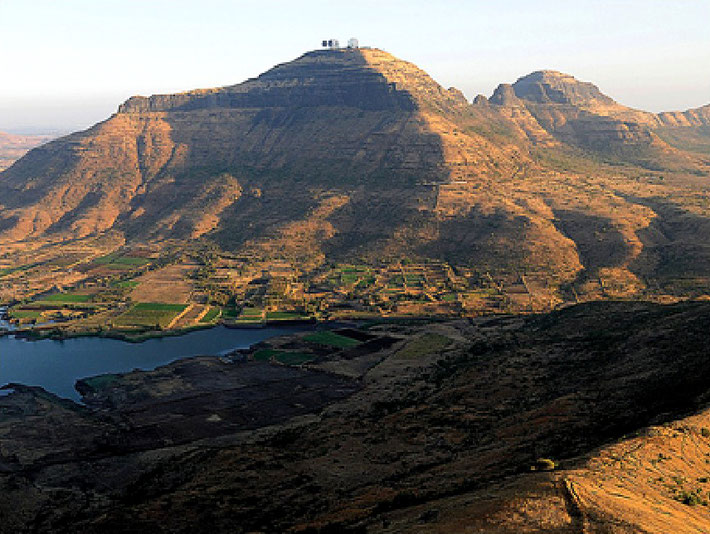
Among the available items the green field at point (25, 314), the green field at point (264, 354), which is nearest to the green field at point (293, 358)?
the green field at point (264, 354)

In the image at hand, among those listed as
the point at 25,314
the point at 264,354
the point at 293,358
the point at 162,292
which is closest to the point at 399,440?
the point at 293,358

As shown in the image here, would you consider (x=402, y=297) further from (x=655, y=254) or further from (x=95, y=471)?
(x=95, y=471)

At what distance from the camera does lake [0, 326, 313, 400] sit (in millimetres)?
127312

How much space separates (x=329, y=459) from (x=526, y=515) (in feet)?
118

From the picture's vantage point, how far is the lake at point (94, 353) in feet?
418

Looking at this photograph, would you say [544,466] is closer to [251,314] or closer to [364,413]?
[364,413]

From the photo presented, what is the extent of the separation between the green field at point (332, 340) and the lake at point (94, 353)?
39.9ft

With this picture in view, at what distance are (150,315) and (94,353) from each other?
27.0m

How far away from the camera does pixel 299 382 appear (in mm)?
115500

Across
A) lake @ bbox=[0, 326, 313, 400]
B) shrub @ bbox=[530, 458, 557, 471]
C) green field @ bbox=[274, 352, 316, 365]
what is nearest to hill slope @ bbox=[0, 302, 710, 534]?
shrub @ bbox=[530, 458, 557, 471]

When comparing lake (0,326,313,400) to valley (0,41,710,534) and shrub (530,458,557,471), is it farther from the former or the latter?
shrub (530,458,557,471)

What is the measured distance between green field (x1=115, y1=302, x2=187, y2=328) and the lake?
31.0 feet

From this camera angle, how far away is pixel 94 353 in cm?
14212

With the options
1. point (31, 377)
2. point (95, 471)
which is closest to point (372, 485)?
point (95, 471)
